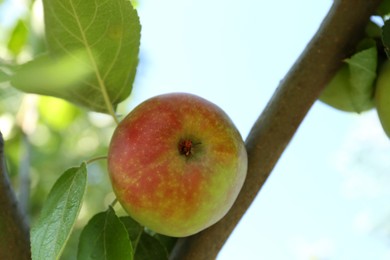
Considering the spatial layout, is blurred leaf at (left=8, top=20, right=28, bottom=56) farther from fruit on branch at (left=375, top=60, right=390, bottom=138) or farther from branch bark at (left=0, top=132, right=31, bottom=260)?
fruit on branch at (left=375, top=60, right=390, bottom=138)

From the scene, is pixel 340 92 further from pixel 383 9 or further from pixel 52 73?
pixel 52 73

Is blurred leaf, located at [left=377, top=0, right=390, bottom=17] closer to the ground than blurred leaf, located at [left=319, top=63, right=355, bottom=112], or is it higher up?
higher up

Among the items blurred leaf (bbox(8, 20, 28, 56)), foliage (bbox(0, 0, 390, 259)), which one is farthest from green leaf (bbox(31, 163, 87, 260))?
blurred leaf (bbox(8, 20, 28, 56))

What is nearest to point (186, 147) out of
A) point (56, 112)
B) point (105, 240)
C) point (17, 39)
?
point (105, 240)

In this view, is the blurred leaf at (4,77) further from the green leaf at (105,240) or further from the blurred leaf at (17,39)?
the blurred leaf at (17,39)

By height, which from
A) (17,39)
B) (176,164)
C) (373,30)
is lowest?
(17,39)

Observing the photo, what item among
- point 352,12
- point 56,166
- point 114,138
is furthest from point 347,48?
point 56,166
